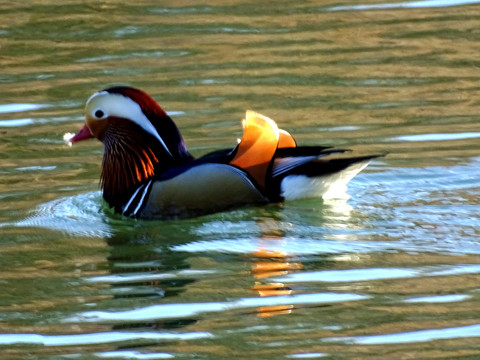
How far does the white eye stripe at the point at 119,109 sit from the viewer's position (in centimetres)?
805

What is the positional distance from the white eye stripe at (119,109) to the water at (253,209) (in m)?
0.54

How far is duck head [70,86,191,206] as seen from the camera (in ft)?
26.4

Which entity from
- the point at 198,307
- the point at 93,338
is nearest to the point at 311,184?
the point at 198,307

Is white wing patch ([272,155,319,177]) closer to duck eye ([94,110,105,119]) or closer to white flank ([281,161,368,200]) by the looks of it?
white flank ([281,161,368,200])

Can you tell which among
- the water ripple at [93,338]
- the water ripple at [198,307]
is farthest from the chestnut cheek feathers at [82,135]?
the water ripple at [93,338]

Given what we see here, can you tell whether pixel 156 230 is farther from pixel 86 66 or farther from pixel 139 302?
pixel 86 66

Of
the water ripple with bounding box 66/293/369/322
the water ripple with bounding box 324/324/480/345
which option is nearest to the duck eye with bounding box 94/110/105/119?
the water ripple with bounding box 66/293/369/322

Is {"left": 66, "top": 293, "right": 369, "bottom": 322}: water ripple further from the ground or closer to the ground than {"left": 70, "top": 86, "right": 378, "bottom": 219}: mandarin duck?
closer to the ground

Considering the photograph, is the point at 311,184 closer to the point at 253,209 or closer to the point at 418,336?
the point at 253,209

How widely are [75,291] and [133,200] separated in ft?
5.32

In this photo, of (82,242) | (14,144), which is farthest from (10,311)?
(14,144)

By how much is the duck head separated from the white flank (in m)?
0.71

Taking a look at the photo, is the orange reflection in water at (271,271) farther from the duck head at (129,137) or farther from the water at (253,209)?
the duck head at (129,137)

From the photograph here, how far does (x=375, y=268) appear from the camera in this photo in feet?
21.0
